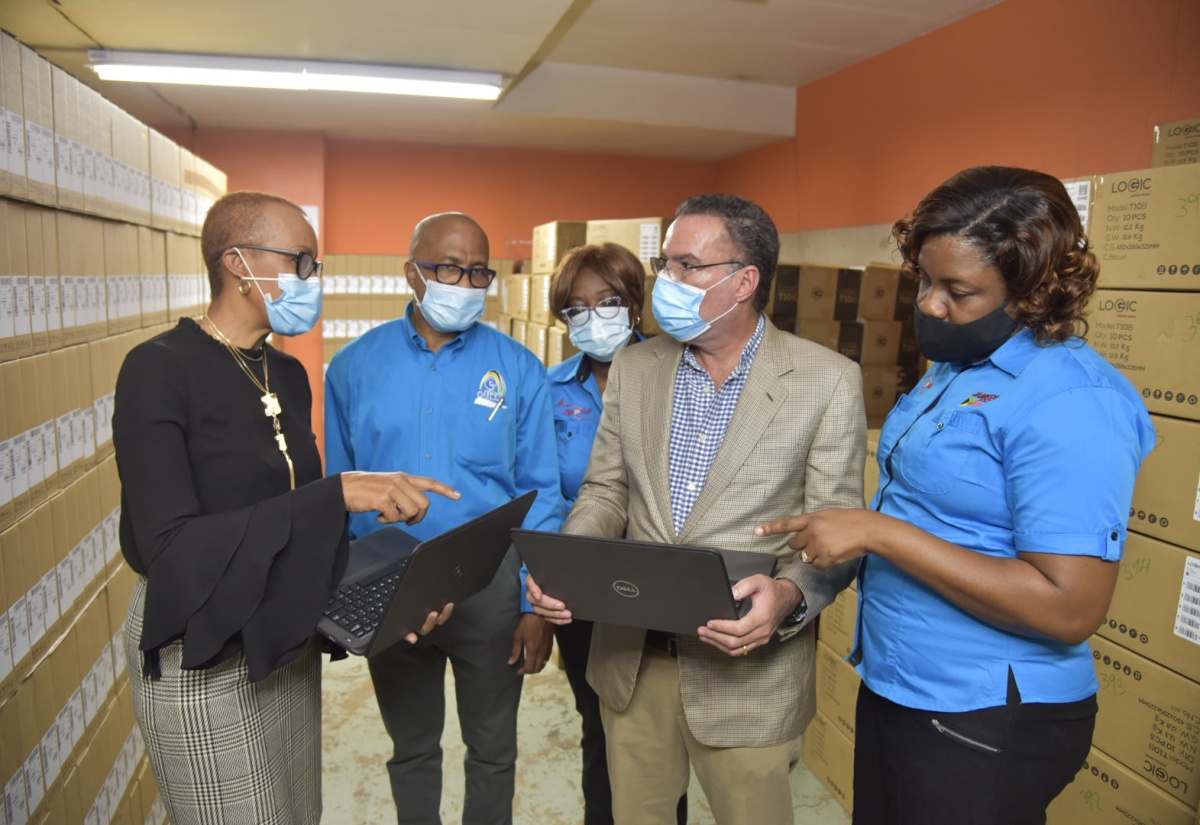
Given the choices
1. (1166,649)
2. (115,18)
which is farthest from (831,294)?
(115,18)

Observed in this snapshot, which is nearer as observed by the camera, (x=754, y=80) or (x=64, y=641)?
(x=64, y=641)

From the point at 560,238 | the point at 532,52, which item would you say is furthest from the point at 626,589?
the point at 532,52

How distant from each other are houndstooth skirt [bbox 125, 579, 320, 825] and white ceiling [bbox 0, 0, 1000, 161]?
3.03 m

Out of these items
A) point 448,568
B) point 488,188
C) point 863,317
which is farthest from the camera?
point 488,188

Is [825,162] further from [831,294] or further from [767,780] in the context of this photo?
[767,780]

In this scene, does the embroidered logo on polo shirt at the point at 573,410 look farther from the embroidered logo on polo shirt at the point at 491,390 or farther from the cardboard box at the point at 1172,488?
the cardboard box at the point at 1172,488

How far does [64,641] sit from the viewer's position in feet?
5.76

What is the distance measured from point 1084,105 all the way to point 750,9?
1598mm

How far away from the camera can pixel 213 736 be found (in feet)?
4.34

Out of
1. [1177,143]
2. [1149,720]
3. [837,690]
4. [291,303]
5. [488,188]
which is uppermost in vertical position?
[488,188]

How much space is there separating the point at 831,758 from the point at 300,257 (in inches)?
94.3

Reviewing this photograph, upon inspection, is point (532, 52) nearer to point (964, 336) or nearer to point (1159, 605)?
point (964, 336)

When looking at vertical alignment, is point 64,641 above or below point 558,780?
above

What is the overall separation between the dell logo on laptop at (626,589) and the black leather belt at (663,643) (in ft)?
1.05
